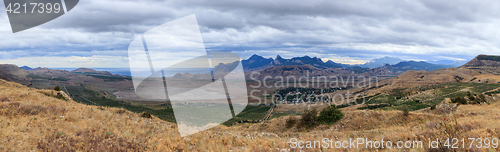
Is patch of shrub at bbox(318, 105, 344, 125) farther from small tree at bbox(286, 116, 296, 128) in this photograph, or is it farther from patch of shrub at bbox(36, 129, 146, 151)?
patch of shrub at bbox(36, 129, 146, 151)

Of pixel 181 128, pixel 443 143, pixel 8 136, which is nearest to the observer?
pixel 443 143

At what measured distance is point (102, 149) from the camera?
10.3 metres

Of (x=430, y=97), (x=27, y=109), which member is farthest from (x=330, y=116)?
(x=430, y=97)

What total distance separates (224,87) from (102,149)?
6.93m

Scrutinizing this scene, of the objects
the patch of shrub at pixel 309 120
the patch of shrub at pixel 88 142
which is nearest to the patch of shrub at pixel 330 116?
the patch of shrub at pixel 309 120

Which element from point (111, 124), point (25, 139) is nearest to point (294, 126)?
point (111, 124)

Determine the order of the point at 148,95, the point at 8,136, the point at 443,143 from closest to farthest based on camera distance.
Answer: the point at 443,143, the point at 8,136, the point at 148,95

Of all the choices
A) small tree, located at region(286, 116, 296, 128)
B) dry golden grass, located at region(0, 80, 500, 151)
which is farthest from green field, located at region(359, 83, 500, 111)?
dry golden grass, located at region(0, 80, 500, 151)

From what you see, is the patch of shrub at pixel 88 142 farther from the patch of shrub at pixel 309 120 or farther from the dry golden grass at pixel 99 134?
the patch of shrub at pixel 309 120

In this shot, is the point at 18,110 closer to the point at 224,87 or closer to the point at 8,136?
the point at 8,136

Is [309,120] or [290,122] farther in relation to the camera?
[290,122]

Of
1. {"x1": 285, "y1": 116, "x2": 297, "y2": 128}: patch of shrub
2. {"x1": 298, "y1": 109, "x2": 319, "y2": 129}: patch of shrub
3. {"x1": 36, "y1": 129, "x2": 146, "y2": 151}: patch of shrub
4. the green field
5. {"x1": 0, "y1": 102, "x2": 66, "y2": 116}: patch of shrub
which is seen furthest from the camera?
the green field

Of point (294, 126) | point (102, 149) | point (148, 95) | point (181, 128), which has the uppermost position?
point (102, 149)

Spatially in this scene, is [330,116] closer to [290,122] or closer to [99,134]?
[290,122]
